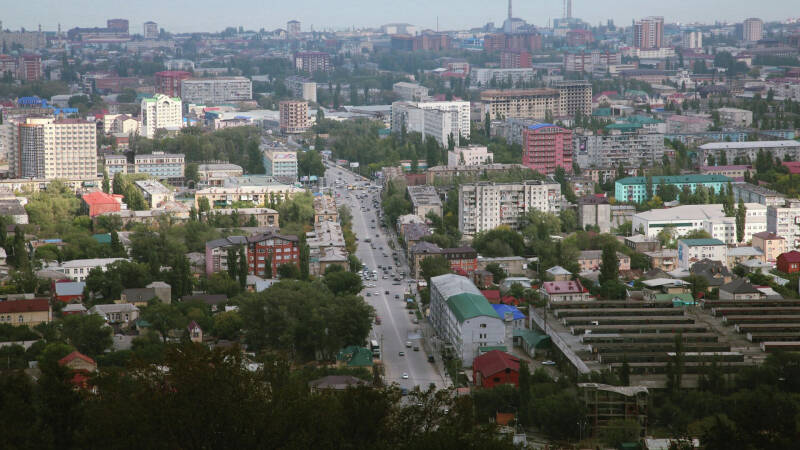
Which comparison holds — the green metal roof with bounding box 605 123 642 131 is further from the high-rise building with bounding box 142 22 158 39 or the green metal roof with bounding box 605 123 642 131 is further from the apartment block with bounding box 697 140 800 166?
the high-rise building with bounding box 142 22 158 39

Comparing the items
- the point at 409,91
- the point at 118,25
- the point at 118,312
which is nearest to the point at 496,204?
the point at 118,312

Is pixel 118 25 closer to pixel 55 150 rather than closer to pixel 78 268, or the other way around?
pixel 55 150

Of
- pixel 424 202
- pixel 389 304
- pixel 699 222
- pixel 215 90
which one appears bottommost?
pixel 389 304

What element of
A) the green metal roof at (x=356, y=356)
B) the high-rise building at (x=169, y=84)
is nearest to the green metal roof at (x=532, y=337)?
the green metal roof at (x=356, y=356)

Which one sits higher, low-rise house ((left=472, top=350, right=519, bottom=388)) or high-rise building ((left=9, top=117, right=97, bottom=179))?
high-rise building ((left=9, top=117, right=97, bottom=179))

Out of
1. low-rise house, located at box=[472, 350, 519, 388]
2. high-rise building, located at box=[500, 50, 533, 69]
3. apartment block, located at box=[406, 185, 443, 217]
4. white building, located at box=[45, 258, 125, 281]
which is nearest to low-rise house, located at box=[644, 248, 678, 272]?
apartment block, located at box=[406, 185, 443, 217]

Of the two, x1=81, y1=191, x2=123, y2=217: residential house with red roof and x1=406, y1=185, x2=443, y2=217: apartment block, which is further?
x1=406, y1=185, x2=443, y2=217: apartment block

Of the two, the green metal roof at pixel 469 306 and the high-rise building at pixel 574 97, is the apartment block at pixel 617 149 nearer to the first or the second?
the high-rise building at pixel 574 97
